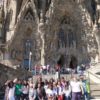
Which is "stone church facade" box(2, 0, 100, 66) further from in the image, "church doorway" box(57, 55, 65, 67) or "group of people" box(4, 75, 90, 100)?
"group of people" box(4, 75, 90, 100)

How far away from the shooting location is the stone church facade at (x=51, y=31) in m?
39.7

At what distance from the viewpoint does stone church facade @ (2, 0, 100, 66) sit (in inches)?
1563

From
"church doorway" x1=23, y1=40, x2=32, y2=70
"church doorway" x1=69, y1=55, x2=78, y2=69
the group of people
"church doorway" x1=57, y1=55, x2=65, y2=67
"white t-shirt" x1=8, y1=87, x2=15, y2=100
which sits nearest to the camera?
"white t-shirt" x1=8, y1=87, x2=15, y2=100

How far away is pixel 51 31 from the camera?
40.9 metres

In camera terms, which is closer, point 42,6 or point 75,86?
point 75,86

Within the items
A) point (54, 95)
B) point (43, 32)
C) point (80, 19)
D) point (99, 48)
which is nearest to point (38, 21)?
point (43, 32)

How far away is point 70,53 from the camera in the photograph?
41688 millimetres

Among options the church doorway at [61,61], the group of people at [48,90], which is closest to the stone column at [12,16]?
the church doorway at [61,61]

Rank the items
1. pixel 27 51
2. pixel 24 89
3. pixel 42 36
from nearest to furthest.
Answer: pixel 24 89, pixel 42 36, pixel 27 51

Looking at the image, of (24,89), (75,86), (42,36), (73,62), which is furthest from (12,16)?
(75,86)

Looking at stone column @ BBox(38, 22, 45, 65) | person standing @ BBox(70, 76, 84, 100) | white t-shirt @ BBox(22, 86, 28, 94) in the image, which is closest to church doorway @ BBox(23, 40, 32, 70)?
stone column @ BBox(38, 22, 45, 65)

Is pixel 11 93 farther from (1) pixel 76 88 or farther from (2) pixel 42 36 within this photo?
(2) pixel 42 36

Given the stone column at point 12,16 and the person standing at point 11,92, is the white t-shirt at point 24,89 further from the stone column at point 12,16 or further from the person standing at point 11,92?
the stone column at point 12,16

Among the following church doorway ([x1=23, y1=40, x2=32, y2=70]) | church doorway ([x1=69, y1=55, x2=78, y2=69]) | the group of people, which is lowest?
church doorway ([x1=69, y1=55, x2=78, y2=69])
